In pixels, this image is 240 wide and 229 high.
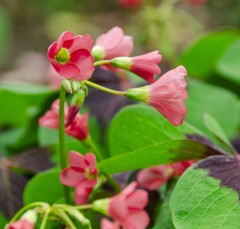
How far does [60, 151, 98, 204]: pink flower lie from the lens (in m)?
0.86

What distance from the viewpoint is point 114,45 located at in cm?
93

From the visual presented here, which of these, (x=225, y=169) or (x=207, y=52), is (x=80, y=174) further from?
(x=207, y=52)

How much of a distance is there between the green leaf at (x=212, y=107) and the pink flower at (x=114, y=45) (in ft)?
1.40

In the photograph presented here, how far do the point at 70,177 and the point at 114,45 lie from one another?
0.19 meters

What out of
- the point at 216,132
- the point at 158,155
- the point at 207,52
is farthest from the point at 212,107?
the point at 158,155

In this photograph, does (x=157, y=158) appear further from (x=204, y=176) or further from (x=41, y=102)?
(x=41, y=102)

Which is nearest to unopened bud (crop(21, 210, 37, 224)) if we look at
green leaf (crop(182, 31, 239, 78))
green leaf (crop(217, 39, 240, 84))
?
green leaf (crop(217, 39, 240, 84))

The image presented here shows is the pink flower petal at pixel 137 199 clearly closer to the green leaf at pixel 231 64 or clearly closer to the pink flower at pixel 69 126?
the pink flower at pixel 69 126

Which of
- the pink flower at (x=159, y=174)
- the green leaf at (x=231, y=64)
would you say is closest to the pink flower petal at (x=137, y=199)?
the pink flower at (x=159, y=174)

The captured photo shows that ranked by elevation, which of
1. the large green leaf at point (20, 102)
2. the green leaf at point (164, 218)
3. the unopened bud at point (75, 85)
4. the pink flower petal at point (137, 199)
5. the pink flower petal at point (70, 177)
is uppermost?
the unopened bud at point (75, 85)

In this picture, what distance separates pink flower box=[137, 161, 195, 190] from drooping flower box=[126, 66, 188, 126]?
0.18 m

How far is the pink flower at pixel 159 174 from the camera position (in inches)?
39.3

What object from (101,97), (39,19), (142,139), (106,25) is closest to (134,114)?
(142,139)

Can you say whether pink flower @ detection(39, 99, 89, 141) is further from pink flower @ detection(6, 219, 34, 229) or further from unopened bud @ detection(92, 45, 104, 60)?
pink flower @ detection(6, 219, 34, 229)
